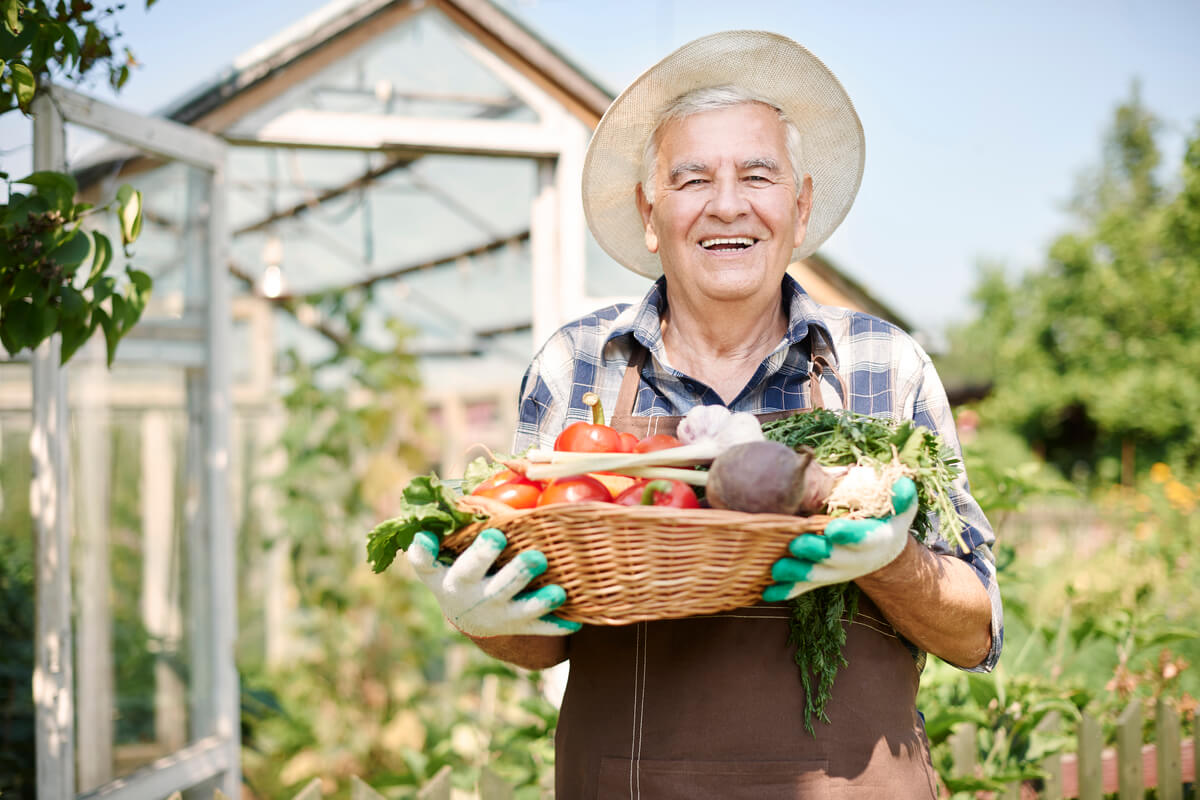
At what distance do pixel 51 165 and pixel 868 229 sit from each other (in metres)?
34.8

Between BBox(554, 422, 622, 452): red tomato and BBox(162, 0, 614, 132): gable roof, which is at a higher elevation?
BBox(162, 0, 614, 132): gable roof

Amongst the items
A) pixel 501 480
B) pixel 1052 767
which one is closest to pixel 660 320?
pixel 501 480

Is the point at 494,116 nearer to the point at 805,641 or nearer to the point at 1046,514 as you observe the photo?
the point at 805,641

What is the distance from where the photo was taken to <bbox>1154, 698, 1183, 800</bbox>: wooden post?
2910 mm

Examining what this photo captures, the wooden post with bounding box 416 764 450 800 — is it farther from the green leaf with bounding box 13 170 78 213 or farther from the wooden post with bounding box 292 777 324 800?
the green leaf with bounding box 13 170 78 213

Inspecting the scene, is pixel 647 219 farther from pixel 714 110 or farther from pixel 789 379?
pixel 789 379

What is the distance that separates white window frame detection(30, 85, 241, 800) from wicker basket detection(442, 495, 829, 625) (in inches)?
67.9

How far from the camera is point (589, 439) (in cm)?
139

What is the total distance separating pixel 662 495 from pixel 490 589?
0.26m

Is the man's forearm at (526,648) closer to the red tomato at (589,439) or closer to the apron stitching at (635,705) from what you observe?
the apron stitching at (635,705)

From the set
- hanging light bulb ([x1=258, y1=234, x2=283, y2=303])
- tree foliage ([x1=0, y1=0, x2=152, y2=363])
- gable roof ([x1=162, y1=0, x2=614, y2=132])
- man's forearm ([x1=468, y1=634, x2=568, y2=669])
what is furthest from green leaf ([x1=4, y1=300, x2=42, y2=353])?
hanging light bulb ([x1=258, y1=234, x2=283, y2=303])

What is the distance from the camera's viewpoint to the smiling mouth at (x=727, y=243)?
5.36 ft

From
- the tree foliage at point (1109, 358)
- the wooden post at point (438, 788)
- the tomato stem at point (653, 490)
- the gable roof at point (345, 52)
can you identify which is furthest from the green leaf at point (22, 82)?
the tree foliage at point (1109, 358)

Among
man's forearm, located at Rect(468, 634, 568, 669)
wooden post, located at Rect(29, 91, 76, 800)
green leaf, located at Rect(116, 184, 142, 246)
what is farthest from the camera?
wooden post, located at Rect(29, 91, 76, 800)
